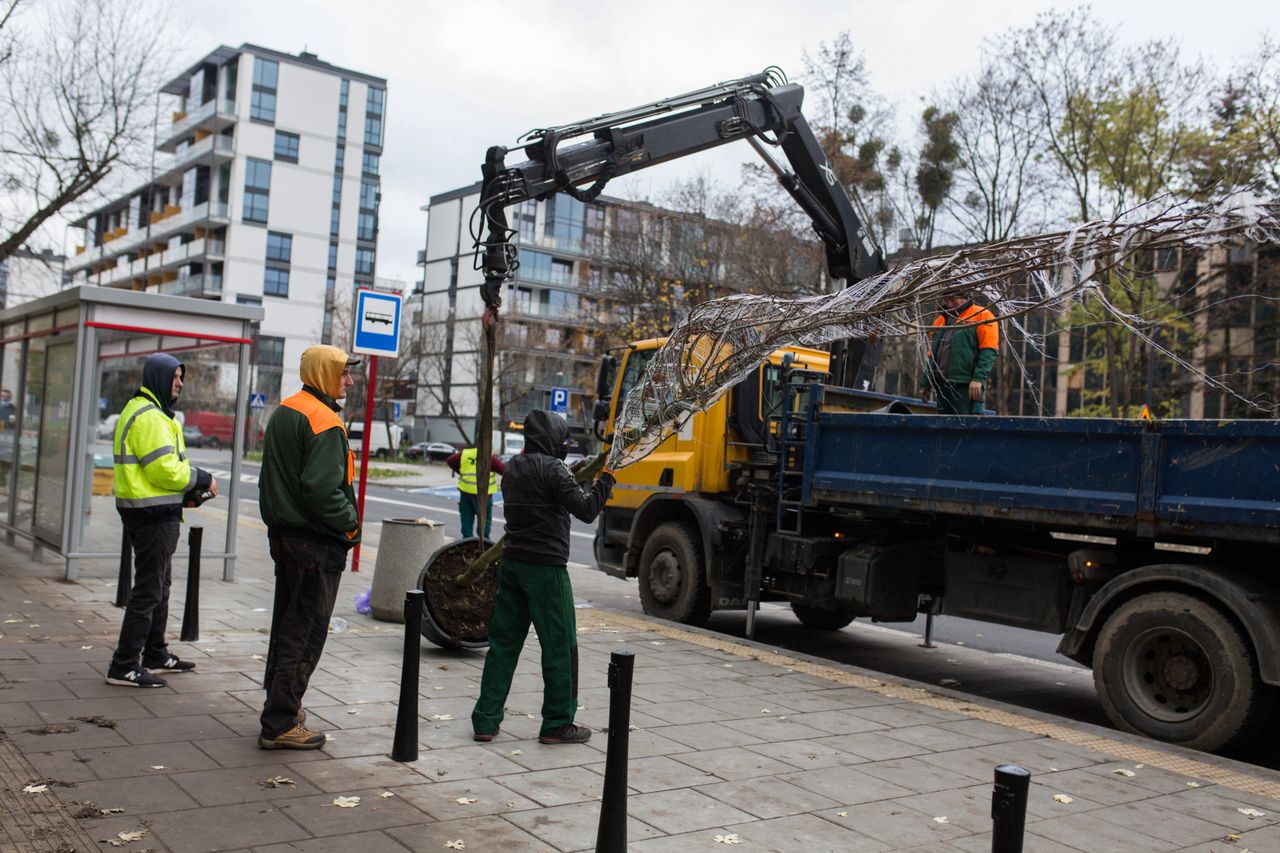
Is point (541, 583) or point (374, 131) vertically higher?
point (374, 131)

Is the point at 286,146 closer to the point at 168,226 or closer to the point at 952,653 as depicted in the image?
the point at 168,226

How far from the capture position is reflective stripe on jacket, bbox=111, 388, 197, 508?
659cm

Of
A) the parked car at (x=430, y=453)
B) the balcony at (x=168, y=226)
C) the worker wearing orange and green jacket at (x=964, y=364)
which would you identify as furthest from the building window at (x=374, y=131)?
the worker wearing orange and green jacket at (x=964, y=364)

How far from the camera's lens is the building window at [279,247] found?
237 feet

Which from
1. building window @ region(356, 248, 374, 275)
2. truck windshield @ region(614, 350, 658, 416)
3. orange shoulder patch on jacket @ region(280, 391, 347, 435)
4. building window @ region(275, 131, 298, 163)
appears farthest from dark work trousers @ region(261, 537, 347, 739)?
building window @ region(356, 248, 374, 275)

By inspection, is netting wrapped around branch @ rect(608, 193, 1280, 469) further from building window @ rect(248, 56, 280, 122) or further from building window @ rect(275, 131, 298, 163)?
building window @ rect(275, 131, 298, 163)

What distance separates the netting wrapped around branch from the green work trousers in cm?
138

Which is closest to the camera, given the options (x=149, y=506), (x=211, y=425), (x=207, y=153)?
(x=149, y=506)

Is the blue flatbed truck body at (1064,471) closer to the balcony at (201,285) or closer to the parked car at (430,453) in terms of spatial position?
the parked car at (430,453)

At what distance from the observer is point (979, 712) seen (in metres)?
7.25

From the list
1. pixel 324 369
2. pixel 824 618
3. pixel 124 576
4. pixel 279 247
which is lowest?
pixel 824 618

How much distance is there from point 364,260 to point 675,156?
78697mm

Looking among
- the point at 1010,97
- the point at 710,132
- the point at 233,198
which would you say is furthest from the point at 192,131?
the point at 710,132

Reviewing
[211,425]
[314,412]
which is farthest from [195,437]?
[314,412]
